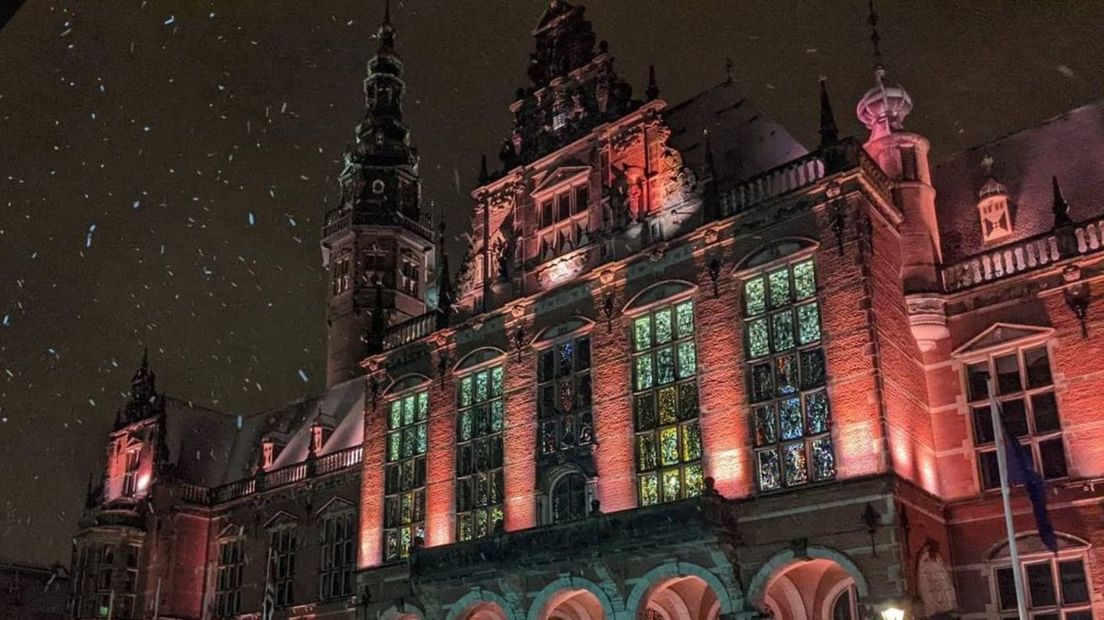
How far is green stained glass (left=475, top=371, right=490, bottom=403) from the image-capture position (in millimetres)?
28453

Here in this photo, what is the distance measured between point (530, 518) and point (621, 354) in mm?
4623

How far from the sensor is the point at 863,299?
21375 millimetres

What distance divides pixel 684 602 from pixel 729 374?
5.69 metres

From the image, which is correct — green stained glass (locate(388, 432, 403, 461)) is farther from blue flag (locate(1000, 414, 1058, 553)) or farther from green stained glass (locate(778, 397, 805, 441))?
blue flag (locate(1000, 414, 1058, 553))

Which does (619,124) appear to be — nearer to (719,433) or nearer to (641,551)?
(719,433)

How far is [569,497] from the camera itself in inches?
1005

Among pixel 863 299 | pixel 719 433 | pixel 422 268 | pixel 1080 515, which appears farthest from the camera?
pixel 422 268

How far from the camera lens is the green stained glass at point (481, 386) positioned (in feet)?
93.4

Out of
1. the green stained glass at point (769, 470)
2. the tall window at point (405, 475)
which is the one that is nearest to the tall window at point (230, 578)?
the tall window at point (405, 475)

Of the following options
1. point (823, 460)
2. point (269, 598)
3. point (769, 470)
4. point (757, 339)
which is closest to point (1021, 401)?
point (823, 460)

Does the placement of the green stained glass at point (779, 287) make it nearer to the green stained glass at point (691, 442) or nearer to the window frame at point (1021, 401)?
the green stained glass at point (691, 442)

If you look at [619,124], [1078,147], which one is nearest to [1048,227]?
[1078,147]

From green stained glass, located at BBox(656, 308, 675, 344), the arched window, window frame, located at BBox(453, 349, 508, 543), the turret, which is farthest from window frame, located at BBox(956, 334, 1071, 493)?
the turret

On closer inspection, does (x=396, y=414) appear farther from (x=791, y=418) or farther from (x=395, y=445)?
(x=791, y=418)
